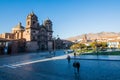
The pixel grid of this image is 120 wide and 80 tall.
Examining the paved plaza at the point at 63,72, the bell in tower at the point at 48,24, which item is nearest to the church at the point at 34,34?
the bell in tower at the point at 48,24

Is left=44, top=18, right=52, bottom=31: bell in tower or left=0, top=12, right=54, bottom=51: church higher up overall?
left=44, top=18, right=52, bottom=31: bell in tower

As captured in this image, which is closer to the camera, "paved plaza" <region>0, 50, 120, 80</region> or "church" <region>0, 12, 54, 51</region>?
"paved plaza" <region>0, 50, 120, 80</region>

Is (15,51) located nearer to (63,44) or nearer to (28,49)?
(28,49)

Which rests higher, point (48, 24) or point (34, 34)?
point (48, 24)

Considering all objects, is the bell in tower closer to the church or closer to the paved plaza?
the church

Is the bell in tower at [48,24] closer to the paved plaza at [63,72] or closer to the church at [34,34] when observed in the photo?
the church at [34,34]

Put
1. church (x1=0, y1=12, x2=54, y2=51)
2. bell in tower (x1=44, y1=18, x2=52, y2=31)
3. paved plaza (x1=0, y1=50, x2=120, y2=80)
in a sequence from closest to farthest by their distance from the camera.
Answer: paved plaza (x1=0, y1=50, x2=120, y2=80) → church (x1=0, y1=12, x2=54, y2=51) → bell in tower (x1=44, y1=18, x2=52, y2=31)

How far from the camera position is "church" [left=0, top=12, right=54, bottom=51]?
216ft

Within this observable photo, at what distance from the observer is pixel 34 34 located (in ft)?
221

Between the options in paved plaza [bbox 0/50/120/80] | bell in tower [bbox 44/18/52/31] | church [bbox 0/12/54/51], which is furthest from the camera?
bell in tower [bbox 44/18/52/31]

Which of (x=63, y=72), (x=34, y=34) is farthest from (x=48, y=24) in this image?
(x=63, y=72)

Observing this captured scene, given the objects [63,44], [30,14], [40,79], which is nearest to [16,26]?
[30,14]

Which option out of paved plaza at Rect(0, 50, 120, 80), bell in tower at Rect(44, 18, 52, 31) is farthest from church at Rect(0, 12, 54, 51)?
paved plaza at Rect(0, 50, 120, 80)

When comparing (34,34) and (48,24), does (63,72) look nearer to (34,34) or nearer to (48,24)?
(34,34)
